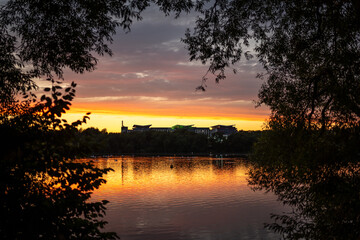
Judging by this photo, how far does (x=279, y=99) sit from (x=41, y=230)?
1521 cm

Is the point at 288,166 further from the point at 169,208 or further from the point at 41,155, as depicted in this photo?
the point at 169,208

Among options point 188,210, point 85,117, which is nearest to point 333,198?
point 85,117

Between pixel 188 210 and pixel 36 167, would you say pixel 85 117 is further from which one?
pixel 188 210

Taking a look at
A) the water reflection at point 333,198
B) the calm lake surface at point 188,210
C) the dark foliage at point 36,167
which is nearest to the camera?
the dark foliage at point 36,167

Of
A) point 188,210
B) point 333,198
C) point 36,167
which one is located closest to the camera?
point 36,167

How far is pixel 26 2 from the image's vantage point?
12164 mm

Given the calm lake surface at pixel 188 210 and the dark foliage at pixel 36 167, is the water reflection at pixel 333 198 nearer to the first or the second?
the dark foliage at pixel 36 167

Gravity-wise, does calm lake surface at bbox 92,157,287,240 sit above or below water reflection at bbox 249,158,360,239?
below

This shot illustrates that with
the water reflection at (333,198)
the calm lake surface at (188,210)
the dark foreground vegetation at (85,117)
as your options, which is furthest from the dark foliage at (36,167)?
the calm lake surface at (188,210)

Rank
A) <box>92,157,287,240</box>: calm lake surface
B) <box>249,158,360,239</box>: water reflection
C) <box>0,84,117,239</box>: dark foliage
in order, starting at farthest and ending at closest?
1. <box>92,157,287,240</box>: calm lake surface
2. <box>249,158,360,239</box>: water reflection
3. <box>0,84,117,239</box>: dark foliage

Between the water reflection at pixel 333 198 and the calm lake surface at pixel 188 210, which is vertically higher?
the water reflection at pixel 333 198

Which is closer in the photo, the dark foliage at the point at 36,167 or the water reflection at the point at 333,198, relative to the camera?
the dark foliage at the point at 36,167

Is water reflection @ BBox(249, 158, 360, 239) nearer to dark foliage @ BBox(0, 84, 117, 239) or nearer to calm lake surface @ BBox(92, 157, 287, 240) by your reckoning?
dark foliage @ BBox(0, 84, 117, 239)

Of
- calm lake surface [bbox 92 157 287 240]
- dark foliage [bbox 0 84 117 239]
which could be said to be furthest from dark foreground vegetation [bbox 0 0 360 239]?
calm lake surface [bbox 92 157 287 240]
